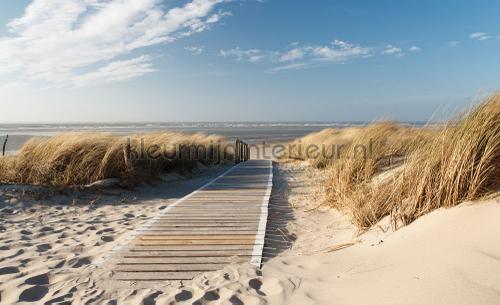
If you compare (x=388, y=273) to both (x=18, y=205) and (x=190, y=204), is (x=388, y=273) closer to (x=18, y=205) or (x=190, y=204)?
(x=190, y=204)

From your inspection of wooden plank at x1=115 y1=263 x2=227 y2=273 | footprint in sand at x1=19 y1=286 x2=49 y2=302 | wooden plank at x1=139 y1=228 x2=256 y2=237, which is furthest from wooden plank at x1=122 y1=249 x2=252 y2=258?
footprint in sand at x1=19 y1=286 x2=49 y2=302

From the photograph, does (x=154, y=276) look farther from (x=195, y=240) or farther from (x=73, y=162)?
(x=73, y=162)

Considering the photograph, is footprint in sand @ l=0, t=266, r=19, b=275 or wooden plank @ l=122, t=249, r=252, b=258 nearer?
footprint in sand @ l=0, t=266, r=19, b=275

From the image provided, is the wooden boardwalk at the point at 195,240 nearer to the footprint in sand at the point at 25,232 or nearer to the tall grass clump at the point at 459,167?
the footprint in sand at the point at 25,232

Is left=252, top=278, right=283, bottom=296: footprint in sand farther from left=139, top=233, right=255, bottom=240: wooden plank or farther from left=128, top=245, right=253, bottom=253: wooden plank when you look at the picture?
left=139, top=233, right=255, bottom=240: wooden plank

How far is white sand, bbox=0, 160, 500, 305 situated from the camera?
7.95ft

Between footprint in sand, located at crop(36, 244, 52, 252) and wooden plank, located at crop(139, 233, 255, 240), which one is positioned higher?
wooden plank, located at crop(139, 233, 255, 240)

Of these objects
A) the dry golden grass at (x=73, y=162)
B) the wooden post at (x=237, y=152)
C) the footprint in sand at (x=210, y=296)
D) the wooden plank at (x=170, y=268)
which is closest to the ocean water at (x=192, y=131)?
the wooden post at (x=237, y=152)

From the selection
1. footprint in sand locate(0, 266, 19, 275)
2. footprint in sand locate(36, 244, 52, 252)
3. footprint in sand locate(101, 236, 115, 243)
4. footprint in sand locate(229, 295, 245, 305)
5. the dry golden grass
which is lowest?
footprint in sand locate(101, 236, 115, 243)

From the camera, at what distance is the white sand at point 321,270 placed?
242 cm

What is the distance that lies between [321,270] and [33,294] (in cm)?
241

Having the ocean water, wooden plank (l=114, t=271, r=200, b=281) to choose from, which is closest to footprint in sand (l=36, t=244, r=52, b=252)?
wooden plank (l=114, t=271, r=200, b=281)

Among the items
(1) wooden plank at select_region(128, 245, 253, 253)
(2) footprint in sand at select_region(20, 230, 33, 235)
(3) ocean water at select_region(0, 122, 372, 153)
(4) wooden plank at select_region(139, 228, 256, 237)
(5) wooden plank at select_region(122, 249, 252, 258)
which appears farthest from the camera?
(3) ocean water at select_region(0, 122, 372, 153)

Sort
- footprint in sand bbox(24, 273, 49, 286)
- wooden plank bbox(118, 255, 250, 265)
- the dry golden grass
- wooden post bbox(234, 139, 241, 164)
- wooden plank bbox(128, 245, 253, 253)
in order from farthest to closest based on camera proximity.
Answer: wooden post bbox(234, 139, 241, 164)
the dry golden grass
wooden plank bbox(128, 245, 253, 253)
wooden plank bbox(118, 255, 250, 265)
footprint in sand bbox(24, 273, 49, 286)
